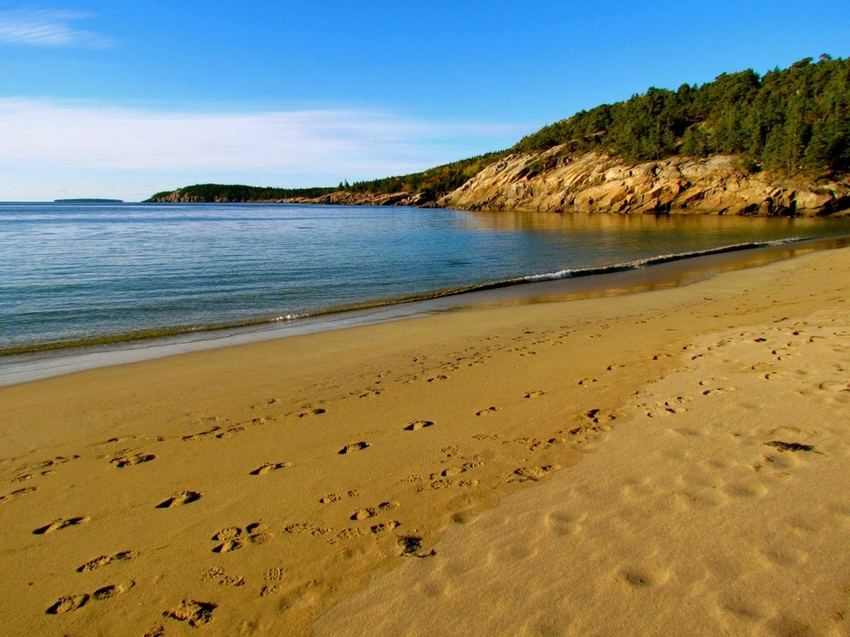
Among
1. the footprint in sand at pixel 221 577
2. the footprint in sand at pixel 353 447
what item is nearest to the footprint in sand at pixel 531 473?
the footprint in sand at pixel 353 447

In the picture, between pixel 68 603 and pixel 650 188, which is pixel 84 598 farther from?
pixel 650 188

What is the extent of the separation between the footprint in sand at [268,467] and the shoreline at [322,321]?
7298mm

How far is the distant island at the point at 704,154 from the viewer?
63.7 m

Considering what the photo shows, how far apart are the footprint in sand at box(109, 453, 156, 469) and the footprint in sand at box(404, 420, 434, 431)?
10.2 ft

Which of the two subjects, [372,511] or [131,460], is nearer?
[372,511]

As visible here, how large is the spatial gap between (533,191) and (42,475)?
105 m

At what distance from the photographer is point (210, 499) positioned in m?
5.09

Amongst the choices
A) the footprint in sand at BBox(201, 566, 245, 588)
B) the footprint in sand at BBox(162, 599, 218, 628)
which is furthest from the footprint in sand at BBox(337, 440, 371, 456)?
the footprint in sand at BBox(162, 599, 218, 628)

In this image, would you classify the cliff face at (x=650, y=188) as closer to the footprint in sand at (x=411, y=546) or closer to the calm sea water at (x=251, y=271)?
the calm sea water at (x=251, y=271)

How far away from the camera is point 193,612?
357 centimetres

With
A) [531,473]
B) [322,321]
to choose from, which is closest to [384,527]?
[531,473]

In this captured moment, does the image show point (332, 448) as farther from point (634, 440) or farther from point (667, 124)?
point (667, 124)

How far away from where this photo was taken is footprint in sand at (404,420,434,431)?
663cm

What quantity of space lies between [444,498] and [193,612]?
223cm
